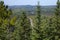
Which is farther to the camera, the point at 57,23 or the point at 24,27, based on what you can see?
the point at 24,27

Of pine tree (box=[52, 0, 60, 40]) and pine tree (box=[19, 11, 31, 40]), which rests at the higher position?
pine tree (box=[52, 0, 60, 40])

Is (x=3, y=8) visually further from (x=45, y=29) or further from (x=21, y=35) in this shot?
(x=45, y=29)

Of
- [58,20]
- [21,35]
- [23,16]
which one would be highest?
[58,20]

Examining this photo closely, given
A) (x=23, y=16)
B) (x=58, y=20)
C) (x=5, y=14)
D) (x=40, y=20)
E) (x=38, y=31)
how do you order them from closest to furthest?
1. (x=58, y=20)
2. (x=38, y=31)
3. (x=40, y=20)
4. (x=23, y=16)
5. (x=5, y=14)

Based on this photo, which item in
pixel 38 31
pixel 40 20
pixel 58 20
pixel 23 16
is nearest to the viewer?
pixel 58 20

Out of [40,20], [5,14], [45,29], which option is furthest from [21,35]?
[45,29]

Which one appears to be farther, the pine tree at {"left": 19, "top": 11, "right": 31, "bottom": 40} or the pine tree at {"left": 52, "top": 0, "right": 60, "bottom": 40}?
the pine tree at {"left": 19, "top": 11, "right": 31, "bottom": 40}

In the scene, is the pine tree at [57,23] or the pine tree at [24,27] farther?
the pine tree at [24,27]

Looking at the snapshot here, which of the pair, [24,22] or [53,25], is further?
[24,22]

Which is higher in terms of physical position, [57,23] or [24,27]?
[57,23]

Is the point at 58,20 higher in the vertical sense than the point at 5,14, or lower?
higher

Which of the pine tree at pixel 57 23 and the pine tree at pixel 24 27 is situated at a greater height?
the pine tree at pixel 57 23
